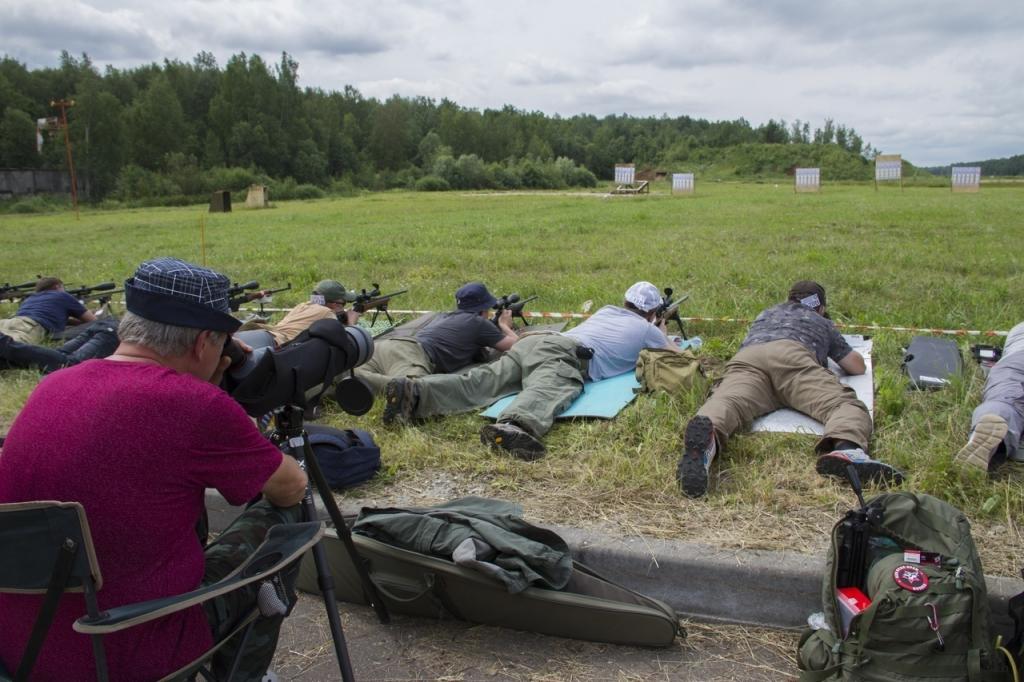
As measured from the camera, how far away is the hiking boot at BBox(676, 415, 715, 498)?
3992mm

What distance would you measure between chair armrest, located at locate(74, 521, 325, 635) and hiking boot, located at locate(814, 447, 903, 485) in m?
2.78

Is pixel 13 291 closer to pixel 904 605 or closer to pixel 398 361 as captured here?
pixel 398 361

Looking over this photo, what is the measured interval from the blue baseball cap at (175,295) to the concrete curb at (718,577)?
1.94m

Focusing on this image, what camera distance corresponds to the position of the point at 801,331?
215 inches

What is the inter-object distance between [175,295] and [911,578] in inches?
98.1

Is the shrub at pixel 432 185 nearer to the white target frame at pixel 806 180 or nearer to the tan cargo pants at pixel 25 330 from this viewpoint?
the white target frame at pixel 806 180

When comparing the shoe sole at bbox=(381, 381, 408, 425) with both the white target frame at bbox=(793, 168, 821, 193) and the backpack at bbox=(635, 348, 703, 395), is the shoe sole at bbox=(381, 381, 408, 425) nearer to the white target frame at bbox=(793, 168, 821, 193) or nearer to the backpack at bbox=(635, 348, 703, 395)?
the backpack at bbox=(635, 348, 703, 395)

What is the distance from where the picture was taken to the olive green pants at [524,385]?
515cm

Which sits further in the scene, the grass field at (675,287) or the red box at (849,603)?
the grass field at (675,287)

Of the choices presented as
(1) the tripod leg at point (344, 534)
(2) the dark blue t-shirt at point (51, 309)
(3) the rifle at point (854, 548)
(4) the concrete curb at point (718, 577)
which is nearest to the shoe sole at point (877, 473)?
(4) the concrete curb at point (718, 577)

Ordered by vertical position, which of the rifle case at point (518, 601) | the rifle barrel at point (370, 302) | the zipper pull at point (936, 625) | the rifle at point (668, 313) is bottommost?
the rifle case at point (518, 601)

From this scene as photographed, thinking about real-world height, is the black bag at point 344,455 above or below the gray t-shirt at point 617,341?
below

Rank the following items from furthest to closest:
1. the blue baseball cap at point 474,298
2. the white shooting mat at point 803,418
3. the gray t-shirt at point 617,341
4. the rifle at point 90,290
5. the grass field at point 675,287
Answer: the rifle at point 90,290, the blue baseball cap at point 474,298, the gray t-shirt at point 617,341, the white shooting mat at point 803,418, the grass field at point 675,287

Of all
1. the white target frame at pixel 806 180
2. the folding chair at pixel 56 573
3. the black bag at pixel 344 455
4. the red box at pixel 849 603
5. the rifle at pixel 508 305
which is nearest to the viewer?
the folding chair at pixel 56 573
